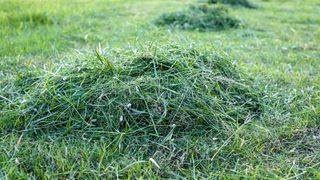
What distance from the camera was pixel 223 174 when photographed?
2.13 meters

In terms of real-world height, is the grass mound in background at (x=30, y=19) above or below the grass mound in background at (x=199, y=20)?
above

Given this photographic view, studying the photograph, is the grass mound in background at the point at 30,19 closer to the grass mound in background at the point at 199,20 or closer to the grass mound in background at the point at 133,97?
the grass mound in background at the point at 199,20

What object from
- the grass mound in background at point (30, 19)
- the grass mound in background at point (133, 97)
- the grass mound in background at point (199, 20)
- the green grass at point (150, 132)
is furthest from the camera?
the grass mound in background at point (199, 20)

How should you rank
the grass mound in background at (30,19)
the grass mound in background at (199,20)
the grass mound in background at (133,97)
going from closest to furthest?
the grass mound in background at (133,97) < the grass mound in background at (30,19) < the grass mound in background at (199,20)

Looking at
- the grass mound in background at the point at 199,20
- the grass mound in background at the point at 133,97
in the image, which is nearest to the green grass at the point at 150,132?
the grass mound in background at the point at 133,97

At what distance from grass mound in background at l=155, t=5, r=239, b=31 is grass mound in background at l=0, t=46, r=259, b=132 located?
2840 millimetres

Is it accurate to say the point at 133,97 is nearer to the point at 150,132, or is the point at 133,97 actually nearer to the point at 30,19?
the point at 150,132

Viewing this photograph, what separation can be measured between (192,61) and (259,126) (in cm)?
66

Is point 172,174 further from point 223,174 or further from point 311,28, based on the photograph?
point 311,28

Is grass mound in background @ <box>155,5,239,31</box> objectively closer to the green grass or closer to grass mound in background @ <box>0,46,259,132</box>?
the green grass

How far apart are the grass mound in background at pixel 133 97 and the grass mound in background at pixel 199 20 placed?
2840 mm

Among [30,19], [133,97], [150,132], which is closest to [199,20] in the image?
[30,19]

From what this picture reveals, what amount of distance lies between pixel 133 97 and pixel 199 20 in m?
3.50

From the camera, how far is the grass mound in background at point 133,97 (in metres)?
2.49
